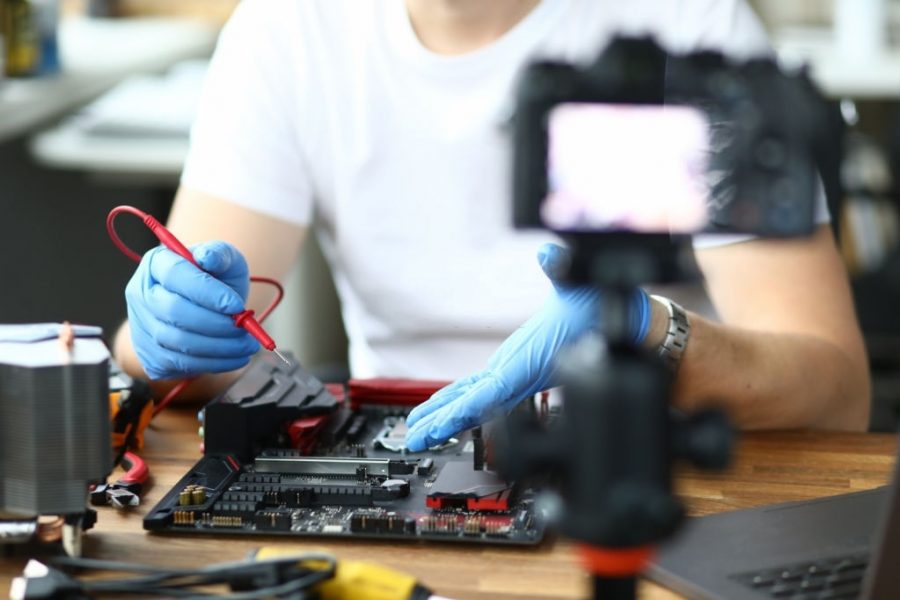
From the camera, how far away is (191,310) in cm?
112

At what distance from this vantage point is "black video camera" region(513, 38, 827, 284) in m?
0.58

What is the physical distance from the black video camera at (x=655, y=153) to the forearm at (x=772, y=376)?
55 cm

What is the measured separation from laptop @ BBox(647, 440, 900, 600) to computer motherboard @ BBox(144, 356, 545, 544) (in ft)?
0.38

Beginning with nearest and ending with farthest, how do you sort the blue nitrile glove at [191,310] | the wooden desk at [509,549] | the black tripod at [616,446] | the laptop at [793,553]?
the black tripod at [616,446]
the laptop at [793,553]
the wooden desk at [509,549]
the blue nitrile glove at [191,310]

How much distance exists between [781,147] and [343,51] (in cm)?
103

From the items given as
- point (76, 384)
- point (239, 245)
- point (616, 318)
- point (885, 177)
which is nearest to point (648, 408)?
point (616, 318)

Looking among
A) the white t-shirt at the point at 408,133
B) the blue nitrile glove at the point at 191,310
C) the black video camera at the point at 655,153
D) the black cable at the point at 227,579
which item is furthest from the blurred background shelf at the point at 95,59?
the black video camera at the point at 655,153

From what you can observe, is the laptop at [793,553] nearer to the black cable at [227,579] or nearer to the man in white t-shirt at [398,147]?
the black cable at [227,579]

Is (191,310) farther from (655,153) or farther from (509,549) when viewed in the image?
(655,153)

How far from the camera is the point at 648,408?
58 centimetres

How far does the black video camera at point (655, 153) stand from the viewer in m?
0.58

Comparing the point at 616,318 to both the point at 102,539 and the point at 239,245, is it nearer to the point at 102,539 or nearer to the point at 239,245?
the point at 102,539

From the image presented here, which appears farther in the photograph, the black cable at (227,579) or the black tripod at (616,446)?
the black cable at (227,579)

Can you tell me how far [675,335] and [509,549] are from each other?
1.12 ft
